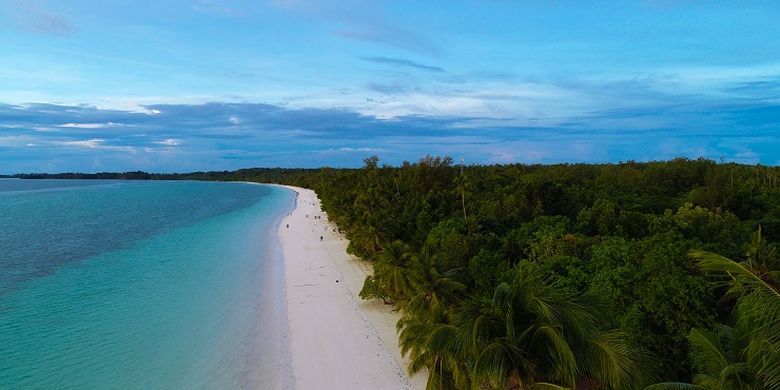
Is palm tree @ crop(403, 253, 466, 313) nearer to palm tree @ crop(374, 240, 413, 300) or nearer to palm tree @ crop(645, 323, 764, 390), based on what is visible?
palm tree @ crop(374, 240, 413, 300)

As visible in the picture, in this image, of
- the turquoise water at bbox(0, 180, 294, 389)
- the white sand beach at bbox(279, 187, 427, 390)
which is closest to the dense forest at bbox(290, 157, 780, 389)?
the white sand beach at bbox(279, 187, 427, 390)

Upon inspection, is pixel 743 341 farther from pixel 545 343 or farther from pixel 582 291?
pixel 582 291

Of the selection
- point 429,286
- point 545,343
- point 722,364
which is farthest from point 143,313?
point 722,364

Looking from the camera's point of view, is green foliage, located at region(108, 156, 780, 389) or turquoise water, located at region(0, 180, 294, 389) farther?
turquoise water, located at region(0, 180, 294, 389)

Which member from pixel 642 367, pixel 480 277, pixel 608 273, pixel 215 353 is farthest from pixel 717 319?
pixel 215 353

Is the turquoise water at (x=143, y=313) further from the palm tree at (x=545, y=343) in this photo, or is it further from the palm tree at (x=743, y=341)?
the palm tree at (x=743, y=341)

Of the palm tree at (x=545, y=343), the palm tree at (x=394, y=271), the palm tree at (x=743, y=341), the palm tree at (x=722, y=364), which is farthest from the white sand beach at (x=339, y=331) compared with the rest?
the palm tree at (x=743, y=341)

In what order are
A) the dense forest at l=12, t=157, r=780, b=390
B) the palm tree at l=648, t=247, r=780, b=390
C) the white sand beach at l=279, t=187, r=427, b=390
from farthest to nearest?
1. the white sand beach at l=279, t=187, r=427, b=390
2. the dense forest at l=12, t=157, r=780, b=390
3. the palm tree at l=648, t=247, r=780, b=390
